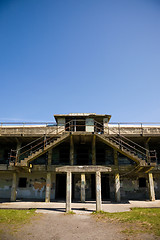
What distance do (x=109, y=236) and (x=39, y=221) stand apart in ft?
14.4

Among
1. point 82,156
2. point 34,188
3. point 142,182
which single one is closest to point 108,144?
point 82,156

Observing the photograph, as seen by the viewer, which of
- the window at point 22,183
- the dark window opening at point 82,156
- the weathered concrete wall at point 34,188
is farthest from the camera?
the dark window opening at point 82,156

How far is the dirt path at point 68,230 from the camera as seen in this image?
22.5ft

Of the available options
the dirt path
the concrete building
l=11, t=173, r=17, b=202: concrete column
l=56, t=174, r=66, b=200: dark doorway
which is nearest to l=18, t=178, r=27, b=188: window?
the concrete building

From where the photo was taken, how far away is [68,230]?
7.89 metres

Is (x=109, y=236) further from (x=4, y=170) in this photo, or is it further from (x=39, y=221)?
(x=4, y=170)

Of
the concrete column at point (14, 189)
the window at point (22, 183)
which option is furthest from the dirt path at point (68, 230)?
the window at point (22, 183)

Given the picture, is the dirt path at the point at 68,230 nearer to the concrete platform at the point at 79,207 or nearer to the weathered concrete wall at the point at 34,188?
the concrete platform at the point at 79,207

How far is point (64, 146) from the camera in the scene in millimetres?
20219

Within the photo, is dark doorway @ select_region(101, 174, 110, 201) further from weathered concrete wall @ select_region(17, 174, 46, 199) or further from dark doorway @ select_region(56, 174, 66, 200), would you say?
weathered concrete wall @ select_region(17, 174, 46, 199)

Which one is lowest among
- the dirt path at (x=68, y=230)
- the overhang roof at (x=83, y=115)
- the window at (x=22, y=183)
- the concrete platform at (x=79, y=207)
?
the concrete platform at (x=79, y=207)

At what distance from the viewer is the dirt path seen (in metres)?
6.86

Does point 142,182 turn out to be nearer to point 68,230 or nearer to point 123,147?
point 123,147

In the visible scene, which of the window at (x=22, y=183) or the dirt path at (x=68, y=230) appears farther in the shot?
the window at (x=22, y=183)
